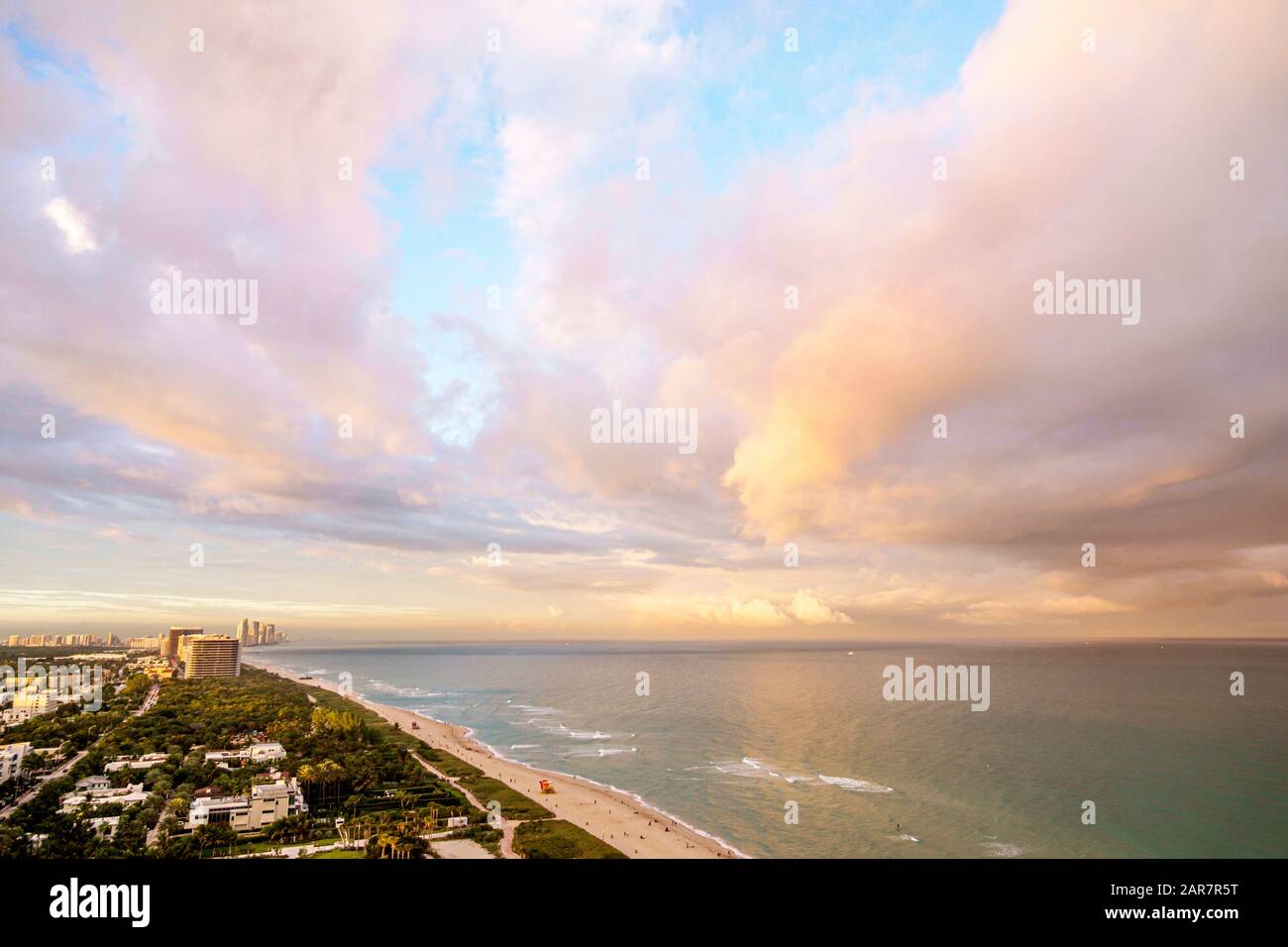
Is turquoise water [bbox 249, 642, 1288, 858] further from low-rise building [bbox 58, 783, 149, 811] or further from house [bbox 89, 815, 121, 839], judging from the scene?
house [bbox 89, 815, 121, 839]

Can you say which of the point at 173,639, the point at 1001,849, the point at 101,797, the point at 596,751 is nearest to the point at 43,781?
the point at 101,797

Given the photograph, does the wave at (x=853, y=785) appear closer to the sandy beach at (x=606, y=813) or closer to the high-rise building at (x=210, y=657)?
the sandy beach at (x=606, y=813)

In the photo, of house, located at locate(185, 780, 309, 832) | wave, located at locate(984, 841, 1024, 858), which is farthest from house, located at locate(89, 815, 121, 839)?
wave, located at locate(984, 841, 1024, 858)

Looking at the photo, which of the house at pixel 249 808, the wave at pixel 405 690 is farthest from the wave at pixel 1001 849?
the wave at pixel 405 690

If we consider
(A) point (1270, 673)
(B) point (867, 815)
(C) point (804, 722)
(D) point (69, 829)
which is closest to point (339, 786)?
(D) point (69, 829)

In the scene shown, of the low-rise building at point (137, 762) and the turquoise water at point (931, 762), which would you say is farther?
the low-rise building at point (137, 762)

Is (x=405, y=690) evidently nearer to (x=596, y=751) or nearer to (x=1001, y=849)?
(x=596, y=751)
